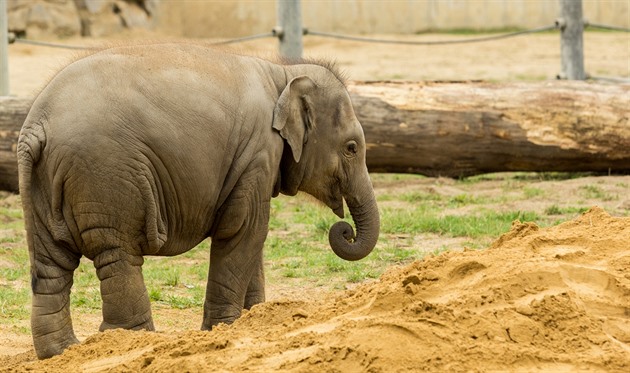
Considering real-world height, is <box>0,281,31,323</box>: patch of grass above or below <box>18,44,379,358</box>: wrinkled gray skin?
below

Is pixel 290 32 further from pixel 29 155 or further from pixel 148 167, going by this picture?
pixel 29 155

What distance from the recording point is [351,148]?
676 cm

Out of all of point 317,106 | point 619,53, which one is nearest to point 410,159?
point 317,106

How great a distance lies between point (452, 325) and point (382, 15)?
62.7 ft

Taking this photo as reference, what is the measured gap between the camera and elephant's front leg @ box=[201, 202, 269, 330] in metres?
6.28

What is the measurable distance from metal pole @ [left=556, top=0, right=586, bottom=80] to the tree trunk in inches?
96.0

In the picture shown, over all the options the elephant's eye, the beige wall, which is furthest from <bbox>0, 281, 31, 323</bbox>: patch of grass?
the beige wall

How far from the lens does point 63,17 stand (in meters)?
21.0

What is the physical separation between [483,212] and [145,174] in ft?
15.5

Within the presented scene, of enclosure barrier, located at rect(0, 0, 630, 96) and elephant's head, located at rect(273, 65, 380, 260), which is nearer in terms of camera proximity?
elephant's head, located at rect(273, 65, 380, 260)

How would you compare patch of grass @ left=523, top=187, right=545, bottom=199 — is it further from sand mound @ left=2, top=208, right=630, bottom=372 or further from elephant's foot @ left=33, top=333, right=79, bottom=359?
elephant's foot @ left=33, top=333, right=79, bottom=359

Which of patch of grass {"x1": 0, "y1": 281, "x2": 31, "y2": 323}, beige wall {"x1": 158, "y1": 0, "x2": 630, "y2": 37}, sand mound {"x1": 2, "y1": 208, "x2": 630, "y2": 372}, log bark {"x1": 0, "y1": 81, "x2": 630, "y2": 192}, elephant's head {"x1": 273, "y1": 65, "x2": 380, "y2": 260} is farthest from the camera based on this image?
beige wall {"x1": 158, "y1": 0, "x2": 630, "y2": 37}

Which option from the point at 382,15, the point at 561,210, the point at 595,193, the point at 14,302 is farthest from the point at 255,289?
the point at 382,15

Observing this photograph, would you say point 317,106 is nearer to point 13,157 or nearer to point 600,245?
point 600,245
